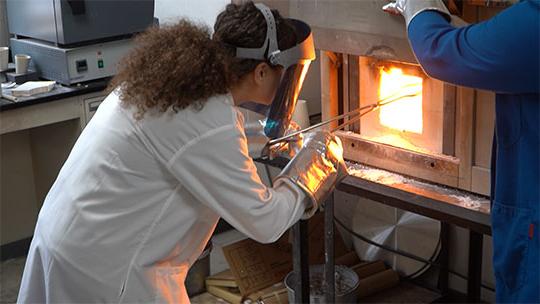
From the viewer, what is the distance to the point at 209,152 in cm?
172

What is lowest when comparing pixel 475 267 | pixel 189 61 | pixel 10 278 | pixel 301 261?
pixel 10 278

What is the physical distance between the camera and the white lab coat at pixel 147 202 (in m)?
1.74

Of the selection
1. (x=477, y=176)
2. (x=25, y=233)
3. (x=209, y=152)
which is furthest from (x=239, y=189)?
(x=25, y=233)

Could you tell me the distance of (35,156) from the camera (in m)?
3.95

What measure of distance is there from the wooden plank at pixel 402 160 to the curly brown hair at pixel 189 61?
0.78 m

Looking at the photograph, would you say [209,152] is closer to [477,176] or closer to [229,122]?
[229,122]

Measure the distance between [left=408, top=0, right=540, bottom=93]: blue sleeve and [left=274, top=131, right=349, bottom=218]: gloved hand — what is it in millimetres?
342

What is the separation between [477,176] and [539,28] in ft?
2.52

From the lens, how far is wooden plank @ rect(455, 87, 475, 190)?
7.73 feet

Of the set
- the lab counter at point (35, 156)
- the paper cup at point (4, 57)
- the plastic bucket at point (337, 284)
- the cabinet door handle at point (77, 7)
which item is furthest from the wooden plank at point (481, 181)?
the paper cup at point (4, 57)

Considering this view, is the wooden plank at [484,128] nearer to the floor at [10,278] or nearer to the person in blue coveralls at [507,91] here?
the person in blue coveralls at [507,91]

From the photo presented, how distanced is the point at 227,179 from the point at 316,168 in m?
0.35

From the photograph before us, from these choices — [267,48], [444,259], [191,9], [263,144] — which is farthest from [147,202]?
[191,9]

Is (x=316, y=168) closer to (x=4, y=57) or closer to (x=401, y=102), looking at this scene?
(x=401, y=102)
